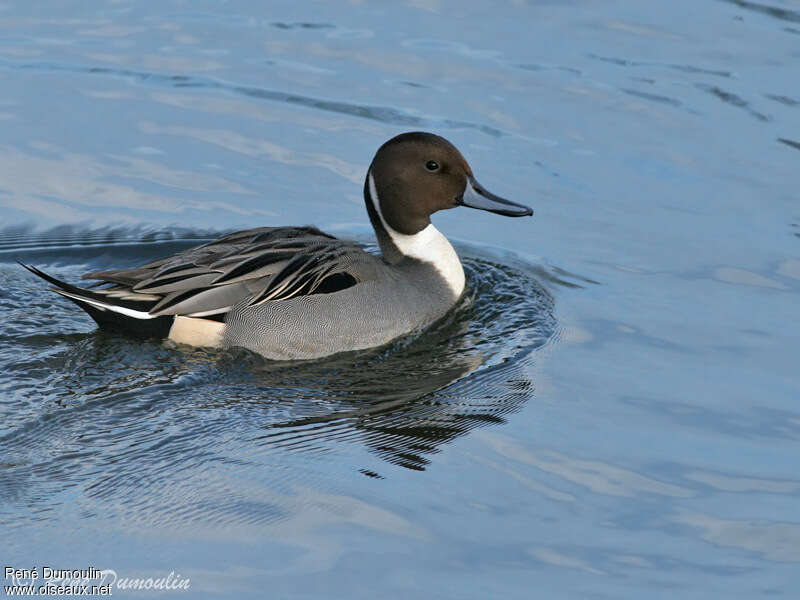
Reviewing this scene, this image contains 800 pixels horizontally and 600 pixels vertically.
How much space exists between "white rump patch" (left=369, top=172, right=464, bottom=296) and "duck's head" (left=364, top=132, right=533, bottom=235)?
0.06ft

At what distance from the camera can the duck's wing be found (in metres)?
6.89

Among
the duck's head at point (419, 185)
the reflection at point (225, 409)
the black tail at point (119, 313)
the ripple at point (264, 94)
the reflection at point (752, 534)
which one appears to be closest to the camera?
the reflection at point (752, 534)

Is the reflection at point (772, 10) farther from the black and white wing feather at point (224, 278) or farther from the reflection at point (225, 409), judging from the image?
the black and white wing feather at point (224, 278)

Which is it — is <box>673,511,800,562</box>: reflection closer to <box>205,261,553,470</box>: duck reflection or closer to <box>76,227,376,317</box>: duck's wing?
<box>205,261,553,470</box>: duck reflection

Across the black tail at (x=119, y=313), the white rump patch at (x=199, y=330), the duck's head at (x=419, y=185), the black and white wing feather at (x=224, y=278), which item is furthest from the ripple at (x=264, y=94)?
the black tail at (x=119, y=313)

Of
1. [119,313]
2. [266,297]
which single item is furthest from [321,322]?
[119,313]

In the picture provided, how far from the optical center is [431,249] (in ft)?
25.1

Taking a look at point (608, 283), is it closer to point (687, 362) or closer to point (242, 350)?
point (687, 362)

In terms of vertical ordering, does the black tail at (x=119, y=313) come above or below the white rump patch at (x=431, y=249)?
below

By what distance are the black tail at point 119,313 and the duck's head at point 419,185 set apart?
1540mm

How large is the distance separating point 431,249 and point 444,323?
49 centimetres

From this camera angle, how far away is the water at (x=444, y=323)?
5098 millimetres

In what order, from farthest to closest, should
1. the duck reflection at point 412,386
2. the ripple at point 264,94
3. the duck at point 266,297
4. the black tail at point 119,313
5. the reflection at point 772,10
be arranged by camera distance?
the reflection at point 772,10 → the ripple at point 264,94 → the duck at point 266,297 → the black tail at point 119,313 → the duck reflection at point 412,386

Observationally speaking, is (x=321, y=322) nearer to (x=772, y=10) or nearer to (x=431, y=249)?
(x=431, y=249)
